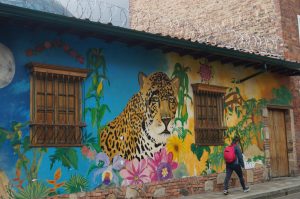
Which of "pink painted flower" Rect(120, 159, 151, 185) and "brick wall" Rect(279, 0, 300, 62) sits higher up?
"brick wall" Rect(279, 0, 300, 62)

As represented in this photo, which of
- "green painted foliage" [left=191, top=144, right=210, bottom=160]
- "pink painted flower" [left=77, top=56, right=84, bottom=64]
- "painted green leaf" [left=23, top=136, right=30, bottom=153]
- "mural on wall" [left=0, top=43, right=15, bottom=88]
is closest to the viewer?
"mural on wall" [left=0, top=43, right=15, bottom=88]

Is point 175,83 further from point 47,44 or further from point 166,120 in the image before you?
point 47,44

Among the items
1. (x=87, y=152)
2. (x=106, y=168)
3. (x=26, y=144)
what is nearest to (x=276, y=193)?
(x=106, y=168)

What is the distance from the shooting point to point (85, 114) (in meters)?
8.68

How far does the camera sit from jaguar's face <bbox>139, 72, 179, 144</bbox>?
32.7ft

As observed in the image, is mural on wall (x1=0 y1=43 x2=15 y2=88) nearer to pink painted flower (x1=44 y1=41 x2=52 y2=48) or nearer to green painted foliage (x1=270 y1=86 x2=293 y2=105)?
pink painted flower (x1=44 y1=41 x2=52 y2=48)

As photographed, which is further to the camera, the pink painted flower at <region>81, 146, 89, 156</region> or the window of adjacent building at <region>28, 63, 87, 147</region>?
the pink painted flower at <region>81, 146, 89, 156</region>

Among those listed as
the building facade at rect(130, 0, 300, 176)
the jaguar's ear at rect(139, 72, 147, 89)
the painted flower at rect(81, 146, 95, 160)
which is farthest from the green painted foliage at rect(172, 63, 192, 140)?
the building facade at rect(130, 0, 300, 176)

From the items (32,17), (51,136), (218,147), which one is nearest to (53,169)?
(51,136)

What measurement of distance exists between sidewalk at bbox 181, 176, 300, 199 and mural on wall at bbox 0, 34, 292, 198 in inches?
28.6

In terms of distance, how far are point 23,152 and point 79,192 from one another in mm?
1483

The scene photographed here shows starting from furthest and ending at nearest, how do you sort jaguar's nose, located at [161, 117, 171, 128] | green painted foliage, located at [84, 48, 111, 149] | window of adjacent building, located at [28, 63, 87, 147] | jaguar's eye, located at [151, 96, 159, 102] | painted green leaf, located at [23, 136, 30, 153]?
1. jaguar's nose, located at [161, 117, 171, 128]
2. jaguar's eye, located at [151, 96, 159, 102]
3. green painted foliage, located at [84, 48, 111, 149]
4. window of adjacent building, located at [28, 63, 87, 147]
5. painted green leaf, located at [23, 136, 30, 153]

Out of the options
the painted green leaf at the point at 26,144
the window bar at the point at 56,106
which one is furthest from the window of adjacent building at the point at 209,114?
the painted green leaf at the point at 26,144

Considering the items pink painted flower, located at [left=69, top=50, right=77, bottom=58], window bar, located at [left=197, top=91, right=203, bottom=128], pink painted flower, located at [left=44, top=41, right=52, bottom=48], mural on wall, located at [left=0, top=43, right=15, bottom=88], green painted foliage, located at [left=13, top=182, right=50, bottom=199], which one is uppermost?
pink painted flower, located at [left=44, top=41, right=52, bottom=48]
